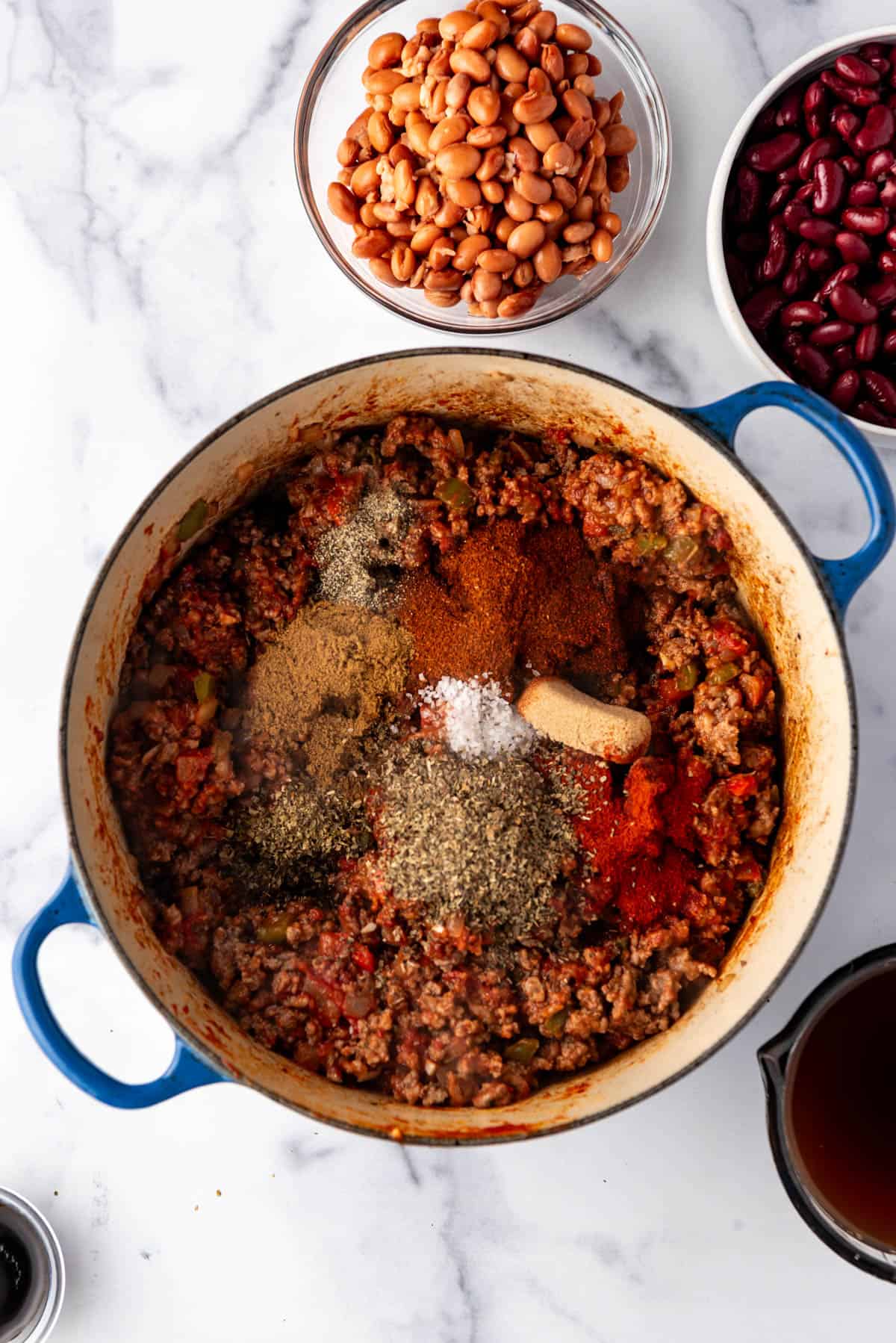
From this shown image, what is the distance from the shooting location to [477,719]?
90.4 inches

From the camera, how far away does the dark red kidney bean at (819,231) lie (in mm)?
2355

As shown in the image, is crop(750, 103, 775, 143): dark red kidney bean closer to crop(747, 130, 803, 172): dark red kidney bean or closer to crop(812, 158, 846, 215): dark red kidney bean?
crop(747, 130, 803, 172): dark red kidney bean

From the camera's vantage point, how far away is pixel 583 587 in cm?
235

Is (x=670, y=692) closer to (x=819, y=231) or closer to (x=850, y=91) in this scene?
(x=819, y=231)

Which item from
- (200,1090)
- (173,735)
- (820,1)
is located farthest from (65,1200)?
(820,1)

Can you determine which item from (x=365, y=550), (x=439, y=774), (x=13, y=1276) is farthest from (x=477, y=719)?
(x=13, y=1276)

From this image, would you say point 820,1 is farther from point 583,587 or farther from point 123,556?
point 123,556

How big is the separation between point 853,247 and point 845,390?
1.00ft

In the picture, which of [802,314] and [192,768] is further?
[802,314]

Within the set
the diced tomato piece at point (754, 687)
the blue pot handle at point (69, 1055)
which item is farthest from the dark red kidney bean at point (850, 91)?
the blue pot handle at point (69, 1055)

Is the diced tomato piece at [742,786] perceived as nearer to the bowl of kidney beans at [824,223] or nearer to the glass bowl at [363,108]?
the bowl of kidney beans at [824,223]

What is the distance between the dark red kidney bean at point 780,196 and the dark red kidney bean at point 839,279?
0.49 feet

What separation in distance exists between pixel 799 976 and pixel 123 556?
5.66 ft

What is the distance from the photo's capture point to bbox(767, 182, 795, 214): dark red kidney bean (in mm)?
2387
